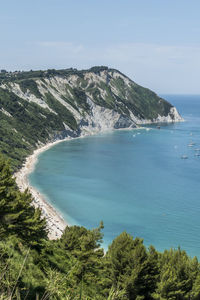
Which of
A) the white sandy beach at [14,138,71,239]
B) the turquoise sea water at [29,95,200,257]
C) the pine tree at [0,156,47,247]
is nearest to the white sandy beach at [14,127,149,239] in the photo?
the white sandy beach at [14,138,71,239]

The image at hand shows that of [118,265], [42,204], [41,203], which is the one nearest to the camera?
[118,265]

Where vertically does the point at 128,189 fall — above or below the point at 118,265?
above

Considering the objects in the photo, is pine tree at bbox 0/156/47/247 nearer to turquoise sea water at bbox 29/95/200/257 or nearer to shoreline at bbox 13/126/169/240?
shoreline at bbox 13/126/169/240

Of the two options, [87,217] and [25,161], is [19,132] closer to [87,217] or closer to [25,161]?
[25,161]

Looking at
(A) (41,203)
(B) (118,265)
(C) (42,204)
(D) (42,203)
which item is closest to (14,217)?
(B) (118,265)

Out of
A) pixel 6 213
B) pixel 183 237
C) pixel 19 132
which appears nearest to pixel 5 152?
pixel 19 132

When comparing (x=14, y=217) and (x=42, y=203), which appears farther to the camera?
(x=42, y=203)

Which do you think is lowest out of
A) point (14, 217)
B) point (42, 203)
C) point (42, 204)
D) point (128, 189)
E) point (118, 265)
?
point (118, 265)

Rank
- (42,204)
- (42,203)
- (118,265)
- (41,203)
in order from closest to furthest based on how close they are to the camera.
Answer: (118,265) < (42,204) < (41,203) < (42,203)

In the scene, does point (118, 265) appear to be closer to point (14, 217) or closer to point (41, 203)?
point (14, 217)
